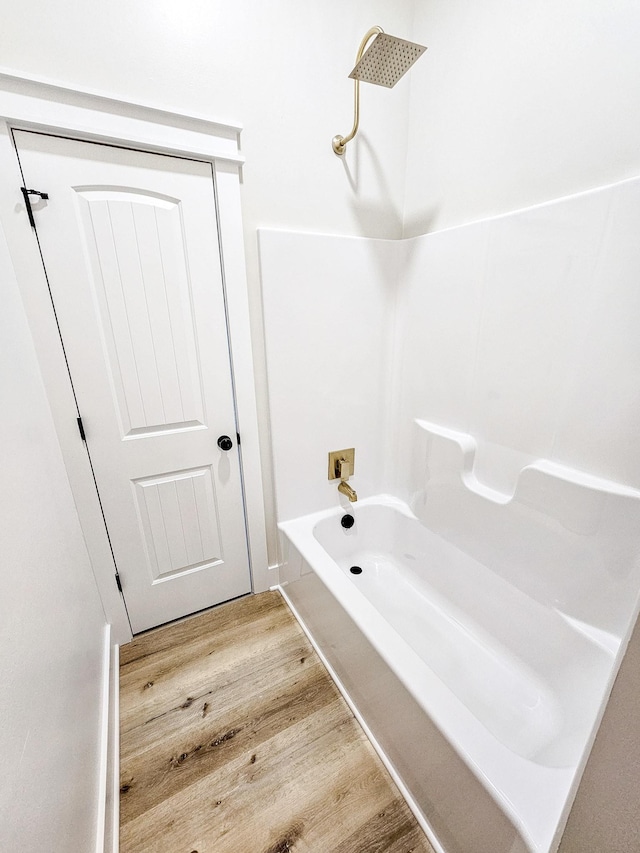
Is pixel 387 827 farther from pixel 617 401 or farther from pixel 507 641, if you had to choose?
pixel 617 401

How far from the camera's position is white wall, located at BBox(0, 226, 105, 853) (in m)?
0.61

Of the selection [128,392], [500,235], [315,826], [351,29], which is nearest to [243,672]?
[315,826]

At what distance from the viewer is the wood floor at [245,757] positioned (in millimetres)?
1018

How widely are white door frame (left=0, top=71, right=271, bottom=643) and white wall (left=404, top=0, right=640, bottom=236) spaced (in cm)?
89

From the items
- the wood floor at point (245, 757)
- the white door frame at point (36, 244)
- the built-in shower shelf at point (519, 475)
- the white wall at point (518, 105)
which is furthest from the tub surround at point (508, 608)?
the white wall at point (518, 105)

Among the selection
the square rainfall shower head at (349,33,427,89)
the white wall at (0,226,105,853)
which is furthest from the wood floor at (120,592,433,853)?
the square rainfall shower head at (349,33,427,89)

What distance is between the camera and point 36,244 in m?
1.12

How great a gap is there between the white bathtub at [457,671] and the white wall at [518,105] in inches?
56.7

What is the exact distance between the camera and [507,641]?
1402 mm

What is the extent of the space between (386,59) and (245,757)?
2.43 m

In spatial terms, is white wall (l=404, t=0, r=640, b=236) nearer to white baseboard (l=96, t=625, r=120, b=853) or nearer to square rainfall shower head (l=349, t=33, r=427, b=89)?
square rainfall shower head (l=349, t=33, r=427, b=89)

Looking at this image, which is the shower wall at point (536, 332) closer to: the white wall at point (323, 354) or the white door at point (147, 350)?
the white wall at point (323, 354)

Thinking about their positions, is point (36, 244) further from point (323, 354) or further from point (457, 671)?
point (457, 671)

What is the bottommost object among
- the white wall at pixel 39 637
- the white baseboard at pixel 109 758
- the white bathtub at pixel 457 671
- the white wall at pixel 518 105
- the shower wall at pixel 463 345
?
the white baseboard at pixel 109 758
